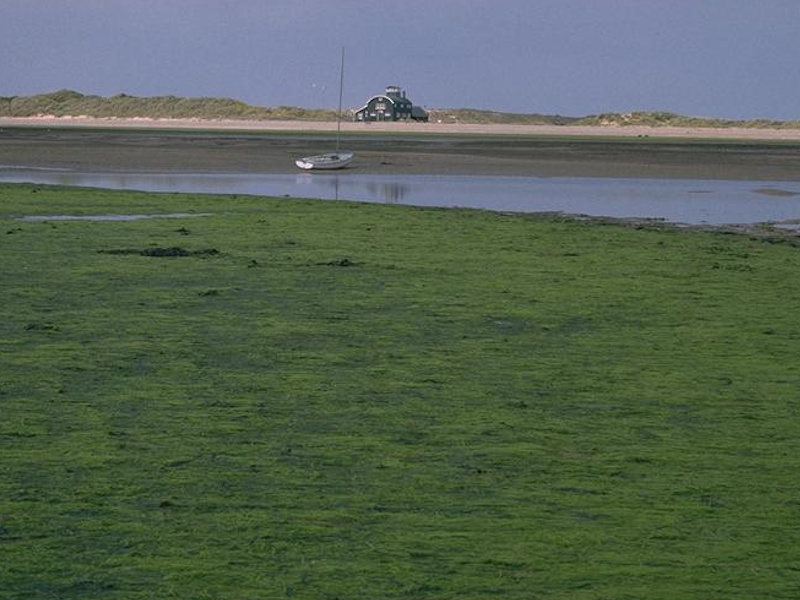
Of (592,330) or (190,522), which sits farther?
(592,330)

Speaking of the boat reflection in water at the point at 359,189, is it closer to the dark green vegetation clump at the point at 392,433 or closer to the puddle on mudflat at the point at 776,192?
the puddle on mudflat at the point at 776,192

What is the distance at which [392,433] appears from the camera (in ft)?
22.3

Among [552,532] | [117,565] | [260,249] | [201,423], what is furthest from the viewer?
[260,249]

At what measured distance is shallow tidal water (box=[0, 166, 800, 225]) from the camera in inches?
966

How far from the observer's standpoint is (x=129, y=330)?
9570 mm

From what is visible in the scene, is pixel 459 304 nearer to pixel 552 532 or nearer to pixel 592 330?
pixel 592 330

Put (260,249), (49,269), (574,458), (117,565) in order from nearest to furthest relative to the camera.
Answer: (117,565) < (574,458) < (49,269) < (260,249)

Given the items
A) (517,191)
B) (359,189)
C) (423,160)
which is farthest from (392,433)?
(423,160)

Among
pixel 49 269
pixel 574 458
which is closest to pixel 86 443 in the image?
pixel 574 458

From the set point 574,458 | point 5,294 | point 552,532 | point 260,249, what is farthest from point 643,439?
point 260,249

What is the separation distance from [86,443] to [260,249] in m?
8.95

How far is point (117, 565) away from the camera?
15.8 feet

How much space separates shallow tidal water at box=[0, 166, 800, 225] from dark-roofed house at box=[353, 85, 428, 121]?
83151 mm

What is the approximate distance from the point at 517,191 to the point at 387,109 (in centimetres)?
9176
